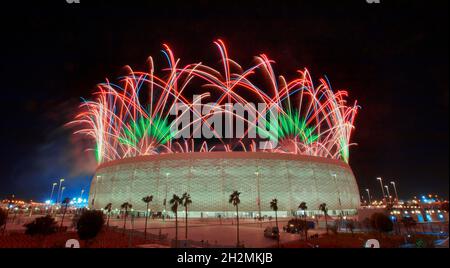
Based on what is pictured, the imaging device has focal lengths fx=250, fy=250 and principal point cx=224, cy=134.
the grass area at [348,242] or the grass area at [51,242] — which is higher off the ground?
the grass area at [51,242]

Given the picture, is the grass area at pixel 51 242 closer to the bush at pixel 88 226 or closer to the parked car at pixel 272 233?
the bush at pixel 88 226

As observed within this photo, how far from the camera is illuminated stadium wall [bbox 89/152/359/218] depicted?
238 ft

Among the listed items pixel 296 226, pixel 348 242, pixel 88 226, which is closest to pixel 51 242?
pixel 88 226

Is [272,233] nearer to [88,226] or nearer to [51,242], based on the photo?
[88,226]

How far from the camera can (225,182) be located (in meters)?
74.0

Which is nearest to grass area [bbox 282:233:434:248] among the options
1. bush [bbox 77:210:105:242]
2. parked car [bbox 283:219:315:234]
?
parked car [bbox 283:219:315:234]

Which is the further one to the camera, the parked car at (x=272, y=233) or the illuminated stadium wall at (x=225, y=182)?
the illuminated stadium wall at (x=225, y=182)

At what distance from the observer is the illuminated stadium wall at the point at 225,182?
72.7 meters

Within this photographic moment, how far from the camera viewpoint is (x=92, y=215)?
101 ft

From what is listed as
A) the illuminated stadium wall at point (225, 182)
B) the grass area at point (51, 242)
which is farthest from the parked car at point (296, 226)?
the illuminated stadium wall at point (225, 182)

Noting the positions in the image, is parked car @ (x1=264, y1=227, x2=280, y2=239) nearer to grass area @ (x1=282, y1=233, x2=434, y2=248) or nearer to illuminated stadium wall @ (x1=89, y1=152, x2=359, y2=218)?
grass area @ (x1=282, y1=233, x2=434, y2=248)
